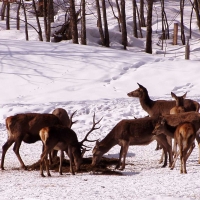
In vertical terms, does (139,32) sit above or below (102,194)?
below

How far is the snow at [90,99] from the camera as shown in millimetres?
8641

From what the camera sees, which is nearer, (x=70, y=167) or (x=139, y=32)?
(x=70, y=167)

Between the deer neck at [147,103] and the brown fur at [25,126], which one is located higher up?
the brown fur at [25,126]

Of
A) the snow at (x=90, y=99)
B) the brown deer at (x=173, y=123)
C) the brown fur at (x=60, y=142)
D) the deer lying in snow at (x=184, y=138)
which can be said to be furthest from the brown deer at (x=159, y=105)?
the brown fur at (x=60, y=142)

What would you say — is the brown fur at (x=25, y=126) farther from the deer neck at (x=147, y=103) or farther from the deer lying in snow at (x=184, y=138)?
the deer neck at (x=147, y=103)

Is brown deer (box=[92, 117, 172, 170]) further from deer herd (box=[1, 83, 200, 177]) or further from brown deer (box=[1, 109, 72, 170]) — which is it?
brown deer (box=[1, 109, 72, 170])

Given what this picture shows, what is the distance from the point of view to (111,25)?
169ft

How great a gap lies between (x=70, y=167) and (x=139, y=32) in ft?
131

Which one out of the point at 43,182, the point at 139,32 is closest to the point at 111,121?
the point at 43,182

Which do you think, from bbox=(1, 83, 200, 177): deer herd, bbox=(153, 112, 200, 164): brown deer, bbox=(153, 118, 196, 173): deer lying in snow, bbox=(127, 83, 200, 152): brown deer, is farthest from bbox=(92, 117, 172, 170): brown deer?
bbox=(127, 83, 200, 152): brown deer

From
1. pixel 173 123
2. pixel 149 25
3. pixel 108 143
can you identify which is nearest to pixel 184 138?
pixel 173 123

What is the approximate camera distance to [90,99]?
19906mm

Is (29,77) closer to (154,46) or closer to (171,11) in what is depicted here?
(154,46)

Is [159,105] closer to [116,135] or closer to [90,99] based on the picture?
[116,135]
